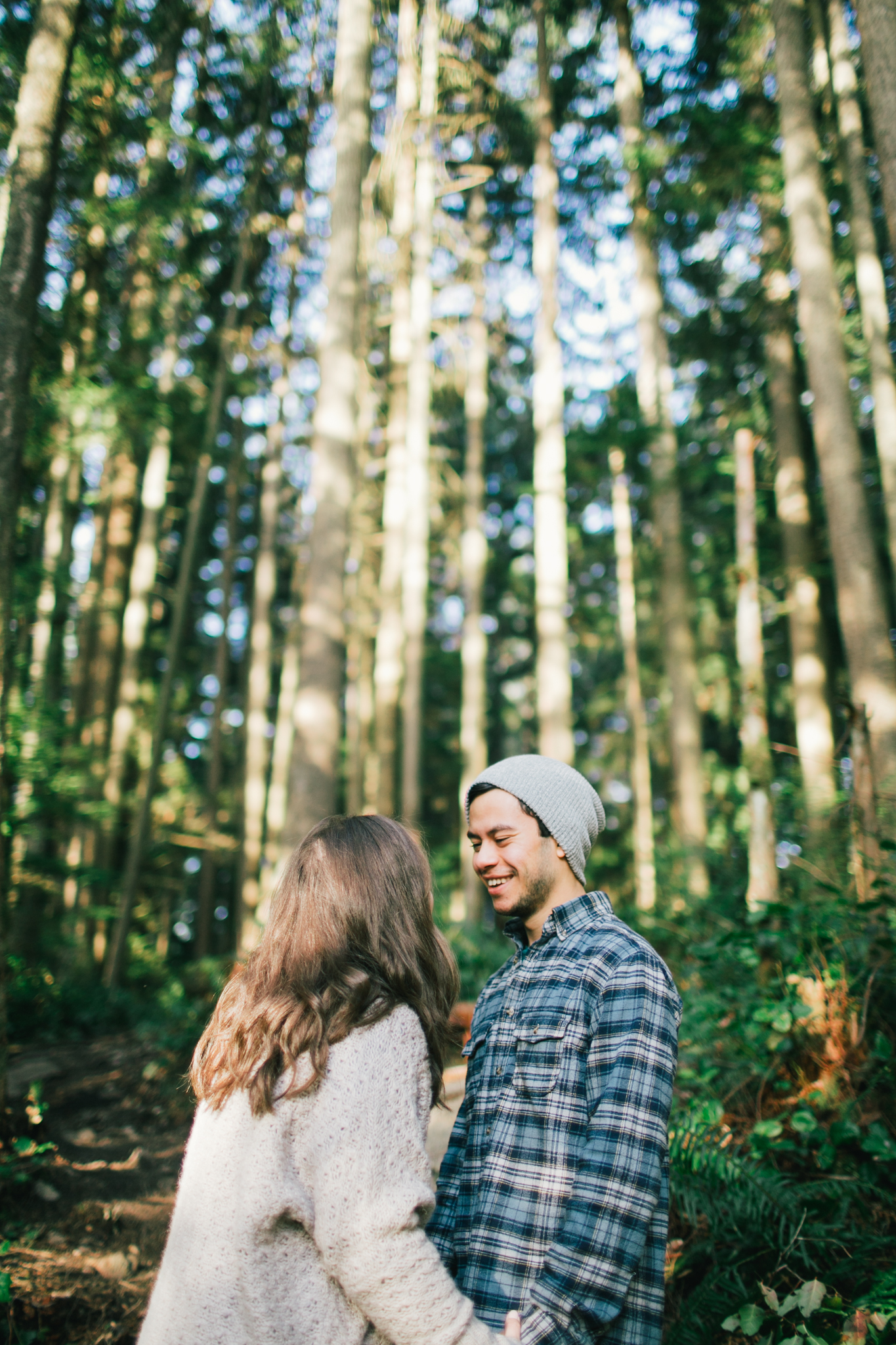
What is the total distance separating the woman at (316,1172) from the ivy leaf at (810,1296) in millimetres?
1544

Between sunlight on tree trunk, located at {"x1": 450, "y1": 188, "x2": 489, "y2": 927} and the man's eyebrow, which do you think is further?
sunlight on tree trunk, located at {"x1": 450, "y1": 188, "x2": 489, "y2": 927}

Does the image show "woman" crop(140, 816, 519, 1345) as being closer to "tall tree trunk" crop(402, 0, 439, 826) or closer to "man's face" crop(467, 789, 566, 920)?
"man's face" crop(467, 789, 566, 920)

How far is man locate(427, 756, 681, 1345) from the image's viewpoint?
63.2 inches

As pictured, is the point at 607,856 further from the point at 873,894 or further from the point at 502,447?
the point at 873,894

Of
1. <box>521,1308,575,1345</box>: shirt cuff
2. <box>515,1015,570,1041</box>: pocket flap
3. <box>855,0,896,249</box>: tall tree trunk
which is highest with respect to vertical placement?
<box>855,0,896,249</box>: tall tree trunk

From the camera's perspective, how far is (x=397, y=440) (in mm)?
14383

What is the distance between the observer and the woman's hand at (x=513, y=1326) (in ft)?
4.96

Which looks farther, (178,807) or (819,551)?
(178,807)

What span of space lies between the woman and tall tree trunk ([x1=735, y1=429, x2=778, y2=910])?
174 inches

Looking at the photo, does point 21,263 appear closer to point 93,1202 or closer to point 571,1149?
point 93,1202

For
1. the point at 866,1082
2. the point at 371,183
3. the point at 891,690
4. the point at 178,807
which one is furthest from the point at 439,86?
the point at 866,1082

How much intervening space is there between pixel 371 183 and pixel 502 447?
13.6 metres

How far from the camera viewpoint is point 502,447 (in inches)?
989

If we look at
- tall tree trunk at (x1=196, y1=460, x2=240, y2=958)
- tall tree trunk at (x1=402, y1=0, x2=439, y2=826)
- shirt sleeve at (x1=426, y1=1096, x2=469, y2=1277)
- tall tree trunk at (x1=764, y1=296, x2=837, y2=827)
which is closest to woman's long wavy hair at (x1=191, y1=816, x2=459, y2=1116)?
shirt sleeve at (x1=426, y1=1096, x2=469, y2=1277)
